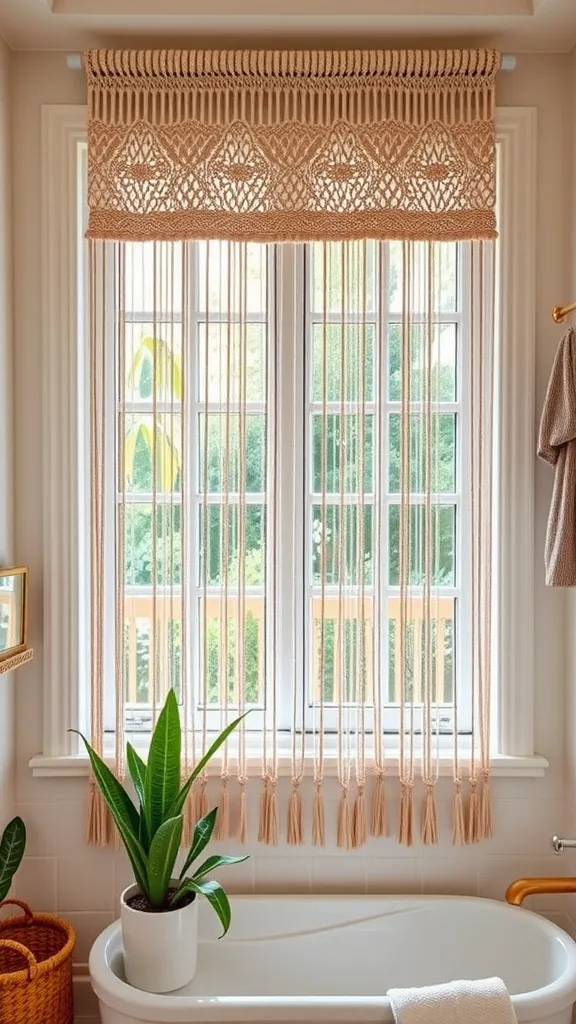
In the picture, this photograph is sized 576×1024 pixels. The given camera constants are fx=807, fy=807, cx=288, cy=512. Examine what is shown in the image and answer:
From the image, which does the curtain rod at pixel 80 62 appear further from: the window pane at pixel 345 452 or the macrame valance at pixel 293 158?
the window pane at pixel 345 452

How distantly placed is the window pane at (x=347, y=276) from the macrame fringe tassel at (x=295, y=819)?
1266 mm

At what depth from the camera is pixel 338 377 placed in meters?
2.15

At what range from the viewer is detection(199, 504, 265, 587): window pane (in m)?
2.12

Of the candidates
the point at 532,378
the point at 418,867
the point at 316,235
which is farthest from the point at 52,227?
the point at 418,867

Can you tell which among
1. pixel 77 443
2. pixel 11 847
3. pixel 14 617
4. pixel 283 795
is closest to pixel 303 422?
pixel 77 443

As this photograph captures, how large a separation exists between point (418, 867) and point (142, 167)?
1.97 metres

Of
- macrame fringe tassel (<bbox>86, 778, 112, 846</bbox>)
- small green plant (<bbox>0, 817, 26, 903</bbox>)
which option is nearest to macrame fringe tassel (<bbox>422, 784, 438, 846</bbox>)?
macrame fringe tassel (<bbox>86, 778, 112, 846</bbox>)

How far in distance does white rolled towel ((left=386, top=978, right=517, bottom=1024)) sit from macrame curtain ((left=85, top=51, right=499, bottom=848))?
1.56ft

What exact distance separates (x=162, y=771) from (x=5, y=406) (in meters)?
0.99

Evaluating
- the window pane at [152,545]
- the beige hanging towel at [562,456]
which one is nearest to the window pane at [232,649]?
the window pane at [152,545]

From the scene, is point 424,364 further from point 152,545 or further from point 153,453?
point 152,545

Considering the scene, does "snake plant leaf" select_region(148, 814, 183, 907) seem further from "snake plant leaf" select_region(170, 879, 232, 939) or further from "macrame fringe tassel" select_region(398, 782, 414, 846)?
"macrame fringe tassel" select_region(398, 782, 414, 846)

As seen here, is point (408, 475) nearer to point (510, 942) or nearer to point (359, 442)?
point (359, 442)

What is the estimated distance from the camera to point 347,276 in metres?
2.11
